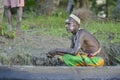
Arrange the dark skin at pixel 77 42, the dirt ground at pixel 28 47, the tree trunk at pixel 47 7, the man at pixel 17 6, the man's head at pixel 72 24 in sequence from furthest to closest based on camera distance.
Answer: the tree trunk at pixel 47 7, the man at pixel 17 6, the dirt ground at pixel 28 47, the man's head at pixel 72 24, the dark skin at pixel 77 42

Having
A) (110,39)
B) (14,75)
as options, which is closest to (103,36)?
(110,39)

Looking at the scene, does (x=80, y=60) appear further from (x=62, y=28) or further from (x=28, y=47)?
(x=62, y=28)

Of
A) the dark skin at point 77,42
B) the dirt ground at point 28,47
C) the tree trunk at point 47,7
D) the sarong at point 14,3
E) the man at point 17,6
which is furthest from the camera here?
the tree trunk at point 47,7

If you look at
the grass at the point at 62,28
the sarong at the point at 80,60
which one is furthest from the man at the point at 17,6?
the sarong at the point at 80,60

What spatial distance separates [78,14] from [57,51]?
706 millimetres

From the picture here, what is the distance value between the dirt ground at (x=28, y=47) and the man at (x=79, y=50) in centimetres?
115

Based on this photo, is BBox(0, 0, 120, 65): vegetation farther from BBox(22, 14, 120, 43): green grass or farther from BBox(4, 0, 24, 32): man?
BBox(4, 0, 24, 32): man

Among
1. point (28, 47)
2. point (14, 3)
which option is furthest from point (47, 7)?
point (28, 47)

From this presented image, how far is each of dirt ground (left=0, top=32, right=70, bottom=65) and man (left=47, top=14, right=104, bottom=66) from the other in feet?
3.77

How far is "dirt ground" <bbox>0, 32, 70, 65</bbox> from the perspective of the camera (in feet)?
24.1

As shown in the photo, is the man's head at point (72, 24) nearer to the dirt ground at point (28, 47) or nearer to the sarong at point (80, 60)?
the sarong at point (80, 60)

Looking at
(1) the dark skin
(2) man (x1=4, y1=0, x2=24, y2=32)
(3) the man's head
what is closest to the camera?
(1) the dark skin

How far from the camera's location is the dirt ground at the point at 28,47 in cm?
734

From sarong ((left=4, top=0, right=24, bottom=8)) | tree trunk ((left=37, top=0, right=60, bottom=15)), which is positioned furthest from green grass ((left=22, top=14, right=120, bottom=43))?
tree trunk ((left=37, top=0, right=60, bottom=15))
